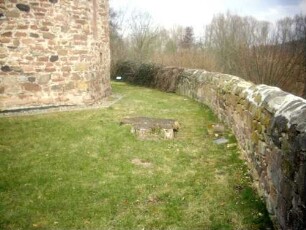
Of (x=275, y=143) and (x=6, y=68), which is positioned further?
(x=6, y=68)

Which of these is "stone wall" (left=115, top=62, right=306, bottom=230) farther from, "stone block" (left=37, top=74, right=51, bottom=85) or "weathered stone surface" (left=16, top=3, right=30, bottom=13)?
"weathered stone surface" (left=16, top=3, right=30, bottom=13)

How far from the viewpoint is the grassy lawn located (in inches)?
165

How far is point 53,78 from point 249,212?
822 cm

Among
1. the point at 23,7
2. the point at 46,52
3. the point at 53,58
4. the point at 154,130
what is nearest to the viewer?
the point at 154,130

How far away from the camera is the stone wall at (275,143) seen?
3031 mm

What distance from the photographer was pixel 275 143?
3.84 m

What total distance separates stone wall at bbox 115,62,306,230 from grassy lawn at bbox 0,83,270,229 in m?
0.38

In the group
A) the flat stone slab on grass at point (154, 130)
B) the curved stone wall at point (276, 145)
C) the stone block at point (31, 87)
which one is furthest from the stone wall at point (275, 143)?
the stone block at point (31, 87)

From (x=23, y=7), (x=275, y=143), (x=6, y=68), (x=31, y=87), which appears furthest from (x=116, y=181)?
(x=23, y=7)

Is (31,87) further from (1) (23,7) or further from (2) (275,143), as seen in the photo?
(2) (275,143)

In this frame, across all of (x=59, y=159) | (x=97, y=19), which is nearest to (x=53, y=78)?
(x=97, y=19)

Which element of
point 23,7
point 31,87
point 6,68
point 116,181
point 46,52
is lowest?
point 116,181

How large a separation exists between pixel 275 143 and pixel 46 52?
27.9 feet

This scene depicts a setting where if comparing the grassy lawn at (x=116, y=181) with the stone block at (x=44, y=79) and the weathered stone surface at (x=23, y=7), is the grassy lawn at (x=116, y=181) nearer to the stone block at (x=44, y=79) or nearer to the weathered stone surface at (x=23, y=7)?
the stone block at (x=44, y=79)
